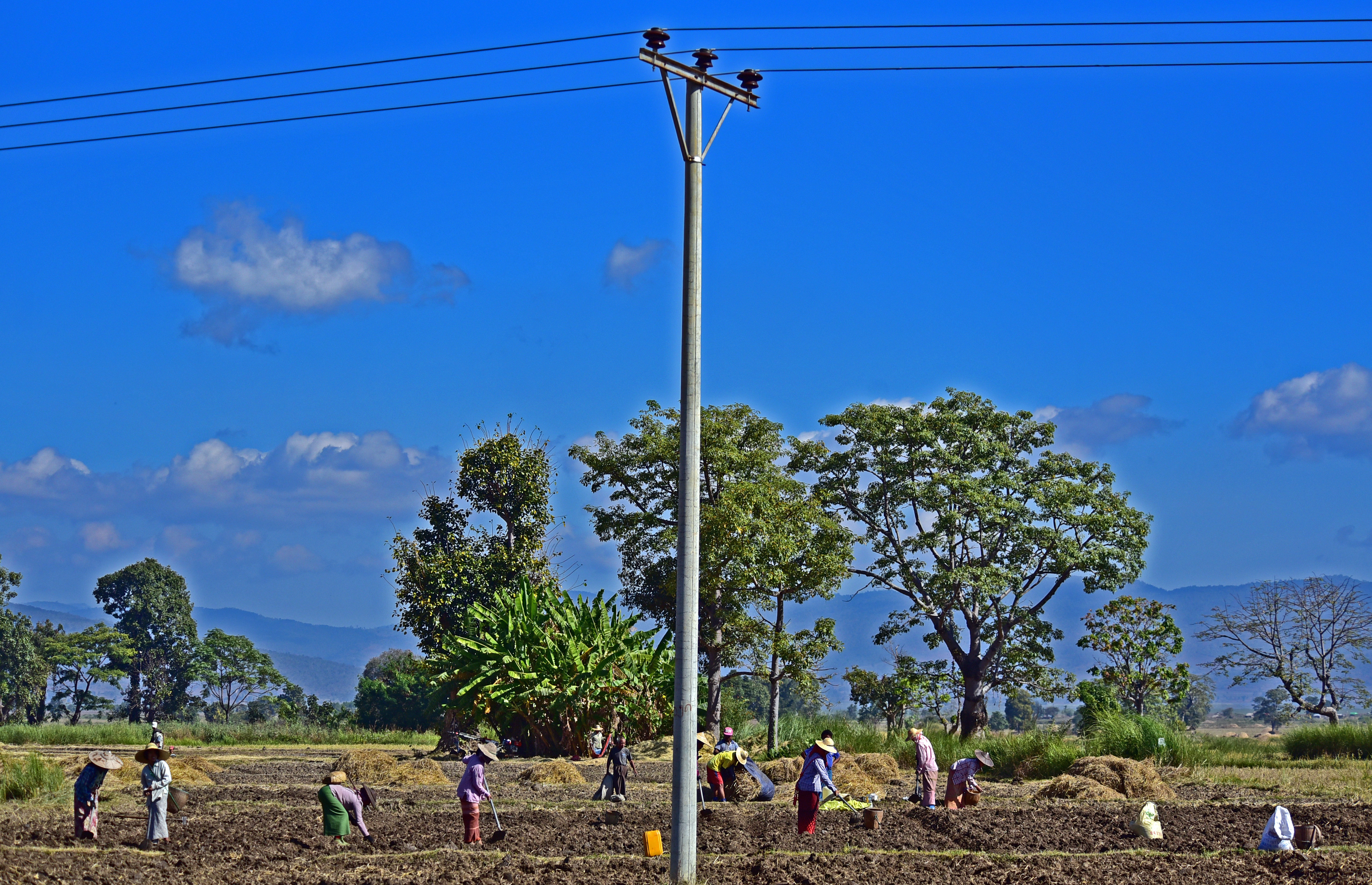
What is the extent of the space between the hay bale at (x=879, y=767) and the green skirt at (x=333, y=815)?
1178cm

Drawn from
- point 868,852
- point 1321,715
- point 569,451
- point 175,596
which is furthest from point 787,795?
point 175,596

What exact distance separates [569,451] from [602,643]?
842 centimetres

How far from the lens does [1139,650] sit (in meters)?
40.5

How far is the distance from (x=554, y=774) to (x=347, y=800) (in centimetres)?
975

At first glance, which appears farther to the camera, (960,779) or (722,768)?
(722,768)

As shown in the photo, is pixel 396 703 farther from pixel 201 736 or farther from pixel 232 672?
pixel 232 672

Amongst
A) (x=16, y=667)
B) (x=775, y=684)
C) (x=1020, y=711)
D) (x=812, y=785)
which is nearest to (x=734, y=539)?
(x=775, y=684)

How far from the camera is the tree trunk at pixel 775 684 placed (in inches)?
1382

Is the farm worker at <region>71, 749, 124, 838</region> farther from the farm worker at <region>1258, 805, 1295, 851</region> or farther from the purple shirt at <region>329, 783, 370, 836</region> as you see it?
the farm worker at <region>1258, 805, 1295, 851</region>

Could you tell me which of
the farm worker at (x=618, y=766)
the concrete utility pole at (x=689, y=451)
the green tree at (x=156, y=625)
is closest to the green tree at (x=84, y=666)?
the green tree at (x=156, y=625)

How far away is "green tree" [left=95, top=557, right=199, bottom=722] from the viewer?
68.5 meters

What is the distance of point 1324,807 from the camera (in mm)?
19188

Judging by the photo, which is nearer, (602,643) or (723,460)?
(602,643)

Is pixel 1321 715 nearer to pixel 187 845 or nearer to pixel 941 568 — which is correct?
pixel 941 568
